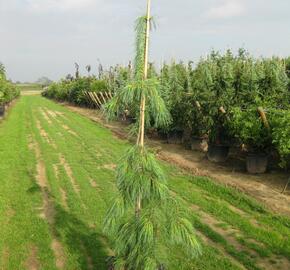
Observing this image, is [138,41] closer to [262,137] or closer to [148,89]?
[148,89]

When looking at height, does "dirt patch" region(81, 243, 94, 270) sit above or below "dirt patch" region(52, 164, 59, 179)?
above

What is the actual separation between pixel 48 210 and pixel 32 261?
2.27 metres

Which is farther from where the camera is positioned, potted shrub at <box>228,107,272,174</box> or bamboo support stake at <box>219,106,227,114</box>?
bamboo support stake at <box>219,106,227,114</box>

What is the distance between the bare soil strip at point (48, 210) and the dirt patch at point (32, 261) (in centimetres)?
27

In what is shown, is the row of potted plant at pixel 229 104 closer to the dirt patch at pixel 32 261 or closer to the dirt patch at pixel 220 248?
the dirt patch at pixel 220 248

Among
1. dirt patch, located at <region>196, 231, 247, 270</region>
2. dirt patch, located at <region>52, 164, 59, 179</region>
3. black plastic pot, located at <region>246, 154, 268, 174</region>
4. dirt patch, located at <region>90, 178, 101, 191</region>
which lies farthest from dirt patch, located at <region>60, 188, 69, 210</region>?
black plastic pot, located at <region>246, 154, 268, 174</region>

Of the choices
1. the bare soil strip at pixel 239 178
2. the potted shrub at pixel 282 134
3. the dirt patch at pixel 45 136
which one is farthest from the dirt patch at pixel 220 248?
the dirt patch at pixel 45 136

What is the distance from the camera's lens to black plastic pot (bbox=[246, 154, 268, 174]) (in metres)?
11.4

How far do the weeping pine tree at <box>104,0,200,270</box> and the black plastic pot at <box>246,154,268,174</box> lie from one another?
24.3 feet

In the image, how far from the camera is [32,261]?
6.05 meters

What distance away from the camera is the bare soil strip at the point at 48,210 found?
20.2 feet

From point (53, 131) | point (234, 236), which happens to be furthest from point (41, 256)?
point (53, 131)

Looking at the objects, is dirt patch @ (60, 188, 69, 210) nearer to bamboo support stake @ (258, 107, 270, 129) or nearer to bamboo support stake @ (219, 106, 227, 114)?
bamboo support stake @ (258, 107, 270, 129)

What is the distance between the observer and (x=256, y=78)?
1334 centimetres
